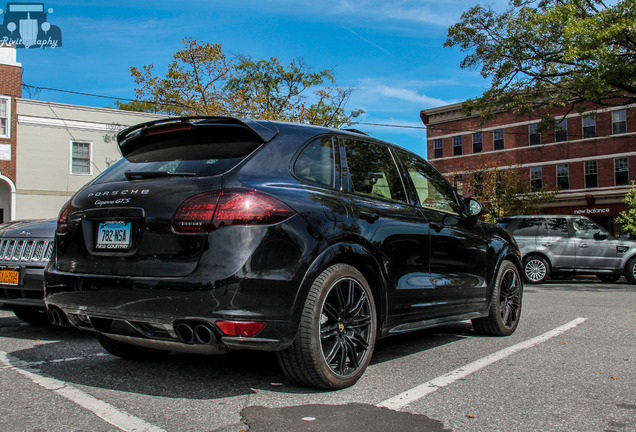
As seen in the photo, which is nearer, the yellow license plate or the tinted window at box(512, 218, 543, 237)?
the yellow license plate

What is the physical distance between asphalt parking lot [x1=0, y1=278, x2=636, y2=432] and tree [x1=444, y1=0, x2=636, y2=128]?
1171 cm

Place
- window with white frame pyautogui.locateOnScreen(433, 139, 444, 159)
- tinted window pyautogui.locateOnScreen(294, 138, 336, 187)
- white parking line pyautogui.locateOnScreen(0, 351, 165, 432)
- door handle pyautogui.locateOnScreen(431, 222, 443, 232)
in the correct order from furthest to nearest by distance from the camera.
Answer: window with white frame pyautogui.locateOnScreen(433, 139, 444, 159)
door handle pyautogui.locateOnScreen(431, 222, 443, 232)
tinted window pyautogui.locateOnScreen(294, 138, 336, 187)
white parking line pyautogui.locateOnScreen(0, 351, 165, 432)

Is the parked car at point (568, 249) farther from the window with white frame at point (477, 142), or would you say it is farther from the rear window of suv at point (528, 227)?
the window with white frame at point (477, 142)

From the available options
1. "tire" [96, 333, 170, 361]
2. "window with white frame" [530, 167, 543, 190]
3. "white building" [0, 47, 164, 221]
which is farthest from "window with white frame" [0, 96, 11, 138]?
"window with white frame" [530, 167, 543, 190]

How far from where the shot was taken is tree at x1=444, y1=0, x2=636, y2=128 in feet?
48.3

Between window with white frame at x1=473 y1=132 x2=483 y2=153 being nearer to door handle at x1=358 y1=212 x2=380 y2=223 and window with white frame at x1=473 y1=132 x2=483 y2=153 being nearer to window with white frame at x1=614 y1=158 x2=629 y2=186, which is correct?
window with white frame at x1=614 y1=158 x2=629 y2=186

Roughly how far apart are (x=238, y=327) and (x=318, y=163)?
1.28 meters

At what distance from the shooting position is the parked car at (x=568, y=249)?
15.1 meters

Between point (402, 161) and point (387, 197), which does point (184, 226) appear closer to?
point (387, 197)

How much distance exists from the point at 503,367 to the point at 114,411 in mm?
2758

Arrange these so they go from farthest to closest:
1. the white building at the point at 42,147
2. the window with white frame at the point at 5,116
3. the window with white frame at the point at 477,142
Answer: the window with white frame at the point at 477,142, the white building at the point at 42,147, the window with white frame at the point at 5,116

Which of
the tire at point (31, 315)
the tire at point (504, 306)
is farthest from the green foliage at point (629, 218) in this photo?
the tire at point (31, 315)

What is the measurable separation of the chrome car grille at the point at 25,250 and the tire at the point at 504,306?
167 inches

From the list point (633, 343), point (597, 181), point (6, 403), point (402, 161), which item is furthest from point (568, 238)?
point (597, 181)
